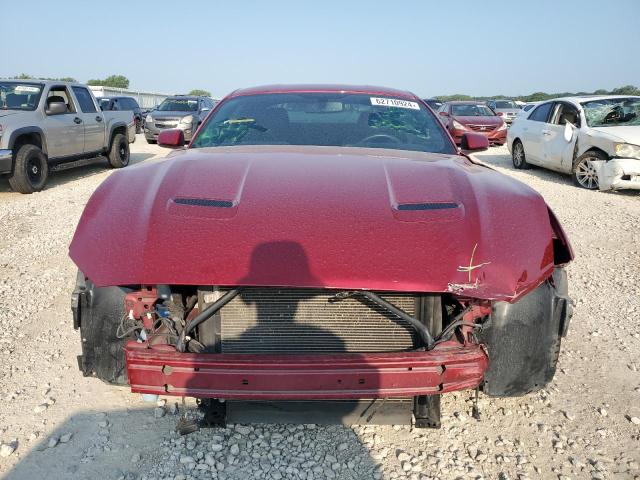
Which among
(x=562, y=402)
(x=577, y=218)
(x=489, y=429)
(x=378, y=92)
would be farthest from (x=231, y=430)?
(x=577, y=218)

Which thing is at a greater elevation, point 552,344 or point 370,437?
point 552,344

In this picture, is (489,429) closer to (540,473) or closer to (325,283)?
(540,473)

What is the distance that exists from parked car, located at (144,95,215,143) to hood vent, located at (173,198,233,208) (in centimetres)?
1427

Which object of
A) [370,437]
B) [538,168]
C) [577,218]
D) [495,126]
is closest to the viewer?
[370,437]

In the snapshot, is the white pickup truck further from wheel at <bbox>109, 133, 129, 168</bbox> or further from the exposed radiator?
the exposed radiator

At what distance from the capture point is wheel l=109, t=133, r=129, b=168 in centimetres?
1145

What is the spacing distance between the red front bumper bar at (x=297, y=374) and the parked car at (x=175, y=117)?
1468 centimetres

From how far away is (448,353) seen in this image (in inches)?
79.3

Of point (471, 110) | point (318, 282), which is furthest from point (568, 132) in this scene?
point (318, 282)

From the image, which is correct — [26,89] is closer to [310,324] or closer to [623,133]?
[310,324]

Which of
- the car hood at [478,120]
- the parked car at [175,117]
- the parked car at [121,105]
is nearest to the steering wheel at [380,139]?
the car hood at [478,120]

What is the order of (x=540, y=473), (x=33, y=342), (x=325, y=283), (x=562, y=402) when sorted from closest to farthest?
(x=325, y=283) < (x=540, y=473) < (x=562, y=402) < (x=33, y=342)

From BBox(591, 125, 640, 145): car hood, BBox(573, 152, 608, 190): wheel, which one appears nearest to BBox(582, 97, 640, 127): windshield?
BBox(591, 125, 640, 145): car hood

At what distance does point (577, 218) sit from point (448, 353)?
19.2 feet
